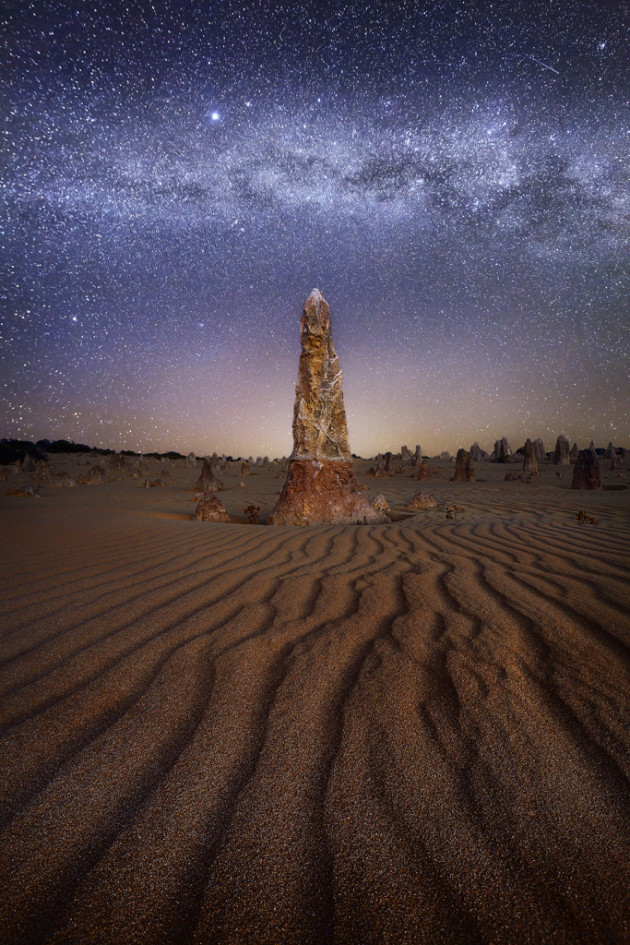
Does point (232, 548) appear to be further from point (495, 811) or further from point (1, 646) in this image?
point (495, 811)

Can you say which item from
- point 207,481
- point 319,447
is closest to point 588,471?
point 319,447

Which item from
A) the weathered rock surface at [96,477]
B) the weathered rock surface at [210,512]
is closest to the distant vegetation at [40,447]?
the weathered rock surface at [96,477]

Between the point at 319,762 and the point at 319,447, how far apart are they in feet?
18.2

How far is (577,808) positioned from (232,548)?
328cm

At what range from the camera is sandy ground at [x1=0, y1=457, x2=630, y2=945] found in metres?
0.80

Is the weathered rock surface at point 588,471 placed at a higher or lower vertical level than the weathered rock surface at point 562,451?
lower

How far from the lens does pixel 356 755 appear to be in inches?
48.5

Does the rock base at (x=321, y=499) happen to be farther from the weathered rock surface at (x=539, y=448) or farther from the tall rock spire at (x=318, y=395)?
the weathered rock surface at (x=539, y=448)

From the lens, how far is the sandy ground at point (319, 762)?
798 millimetres

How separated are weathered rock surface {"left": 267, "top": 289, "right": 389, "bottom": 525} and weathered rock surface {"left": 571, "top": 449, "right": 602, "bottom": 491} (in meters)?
9.15

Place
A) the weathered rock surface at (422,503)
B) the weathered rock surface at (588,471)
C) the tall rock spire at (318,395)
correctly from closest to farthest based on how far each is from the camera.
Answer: the tall rock spire at (318,395)
the weathered rock surface at (422,503)
the weathered rock surface at (588,471)

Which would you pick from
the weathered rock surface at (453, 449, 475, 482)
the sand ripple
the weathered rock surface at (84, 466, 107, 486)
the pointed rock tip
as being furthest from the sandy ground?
the weathered rock surface at (453, 449, 475, 482)

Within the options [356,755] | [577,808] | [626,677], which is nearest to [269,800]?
[356,755]

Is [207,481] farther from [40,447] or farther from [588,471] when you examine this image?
[40,447]
